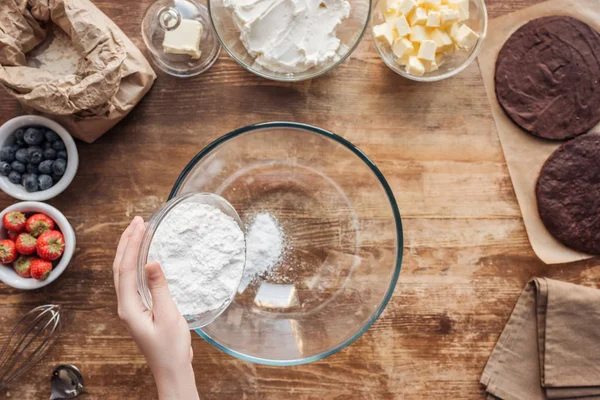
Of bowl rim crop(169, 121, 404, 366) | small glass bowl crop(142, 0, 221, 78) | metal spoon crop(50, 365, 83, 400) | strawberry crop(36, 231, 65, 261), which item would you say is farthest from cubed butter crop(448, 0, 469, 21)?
A: metal spoon crop(50, 365, 83, 400)

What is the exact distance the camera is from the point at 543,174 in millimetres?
1612

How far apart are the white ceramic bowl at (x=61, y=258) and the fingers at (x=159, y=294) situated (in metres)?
0.49

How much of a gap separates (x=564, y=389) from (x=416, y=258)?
58cm

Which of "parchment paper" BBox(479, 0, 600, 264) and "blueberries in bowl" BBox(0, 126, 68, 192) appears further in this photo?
"parchment paper" BBox(479, 0, 600, 264)

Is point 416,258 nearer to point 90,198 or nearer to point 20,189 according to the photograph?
point 90,198

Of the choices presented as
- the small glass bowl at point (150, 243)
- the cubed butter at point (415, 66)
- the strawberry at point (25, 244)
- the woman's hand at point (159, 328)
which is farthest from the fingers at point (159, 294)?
the cubed butter at point (415, 66)

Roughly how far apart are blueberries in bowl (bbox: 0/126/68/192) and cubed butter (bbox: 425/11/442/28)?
1.08 metres

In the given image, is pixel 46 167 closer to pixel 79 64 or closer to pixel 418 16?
pixel 79 64

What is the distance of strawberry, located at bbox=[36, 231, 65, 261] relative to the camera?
1446 mm

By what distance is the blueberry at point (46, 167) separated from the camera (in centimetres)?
147

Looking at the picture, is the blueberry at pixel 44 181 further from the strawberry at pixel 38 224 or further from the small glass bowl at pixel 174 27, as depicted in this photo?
the small glass bowl at pixel 174 27

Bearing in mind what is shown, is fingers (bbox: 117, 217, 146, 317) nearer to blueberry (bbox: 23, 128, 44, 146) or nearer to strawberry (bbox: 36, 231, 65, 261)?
strawberry (bbox: 36, 231, 65, 261)

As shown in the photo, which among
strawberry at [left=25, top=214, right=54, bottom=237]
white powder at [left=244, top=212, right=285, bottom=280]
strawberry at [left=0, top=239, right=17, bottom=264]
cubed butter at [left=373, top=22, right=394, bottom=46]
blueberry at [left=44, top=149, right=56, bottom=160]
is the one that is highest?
cubed butter at [left=373, top=22, right=394, bottom=46]

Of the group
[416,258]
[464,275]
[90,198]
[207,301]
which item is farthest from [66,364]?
[464,275]
